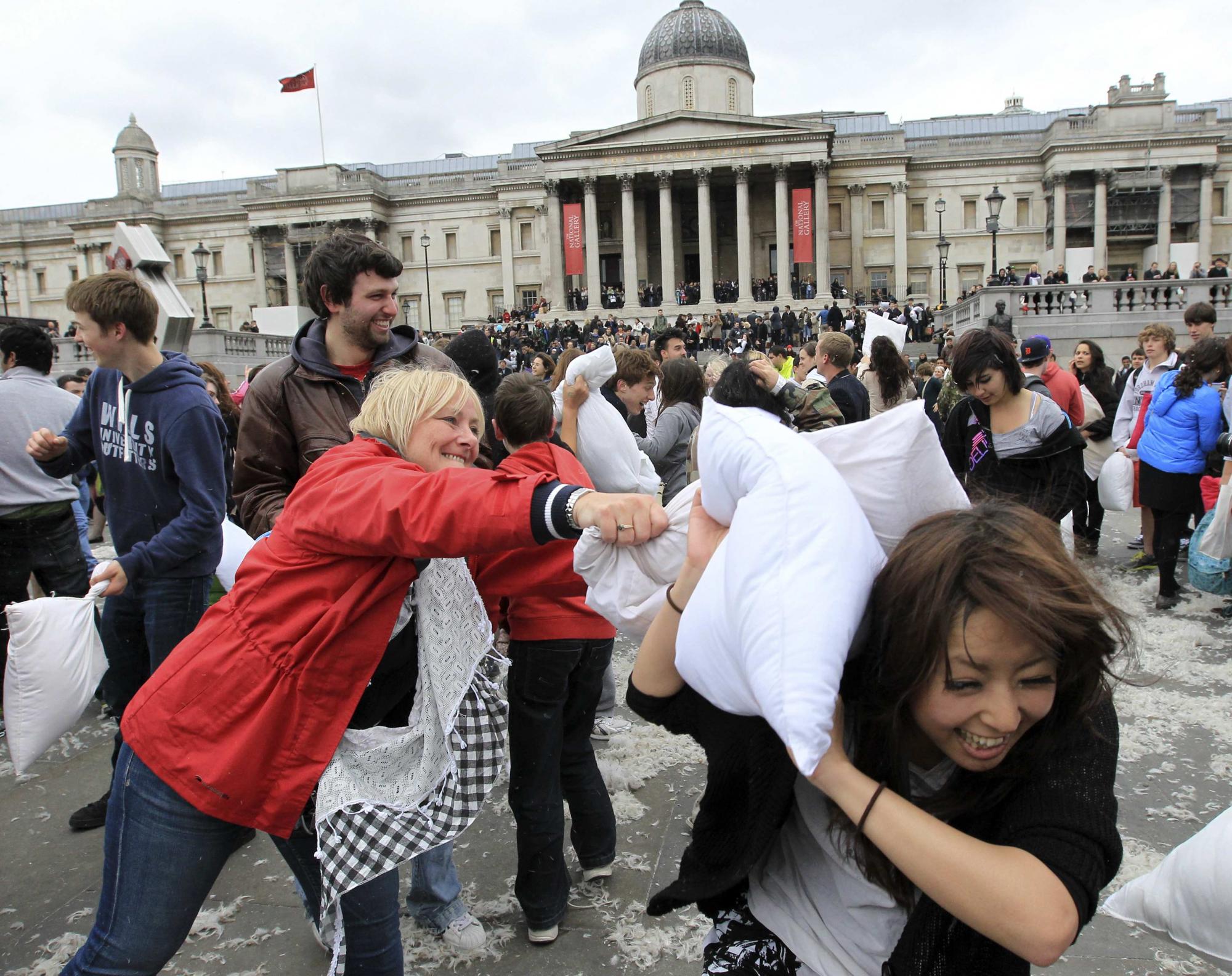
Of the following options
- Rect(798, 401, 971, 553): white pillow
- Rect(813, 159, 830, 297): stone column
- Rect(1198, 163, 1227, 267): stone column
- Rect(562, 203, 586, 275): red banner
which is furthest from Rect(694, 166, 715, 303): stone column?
Rect(798, 401, 971, 553): white pillow

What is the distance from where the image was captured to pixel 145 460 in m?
3.34

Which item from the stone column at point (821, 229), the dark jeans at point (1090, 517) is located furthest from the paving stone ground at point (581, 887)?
the stone column at point (821, 229)

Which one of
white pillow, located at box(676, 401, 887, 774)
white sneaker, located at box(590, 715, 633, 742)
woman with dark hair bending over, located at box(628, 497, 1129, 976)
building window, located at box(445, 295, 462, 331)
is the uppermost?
building window, located at box(445, 295, 462, 331)

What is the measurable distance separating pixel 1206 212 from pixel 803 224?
21368 millimetres

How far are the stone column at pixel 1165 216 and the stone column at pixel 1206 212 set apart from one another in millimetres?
1396

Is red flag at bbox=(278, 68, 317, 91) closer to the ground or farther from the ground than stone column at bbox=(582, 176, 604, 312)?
farther from the ground

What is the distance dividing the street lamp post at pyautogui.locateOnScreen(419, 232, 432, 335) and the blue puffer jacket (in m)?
50.8

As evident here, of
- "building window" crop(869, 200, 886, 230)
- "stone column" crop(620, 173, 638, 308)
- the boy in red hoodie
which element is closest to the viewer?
the boy in red hoodie

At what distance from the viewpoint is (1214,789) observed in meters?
3.87

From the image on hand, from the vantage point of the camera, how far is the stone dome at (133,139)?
63.9 meters

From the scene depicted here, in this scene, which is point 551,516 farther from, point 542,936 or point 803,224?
point 803,224

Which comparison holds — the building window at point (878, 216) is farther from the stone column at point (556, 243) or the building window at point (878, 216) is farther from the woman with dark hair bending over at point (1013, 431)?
the woman with dark hair bending over at point (1013, 431)

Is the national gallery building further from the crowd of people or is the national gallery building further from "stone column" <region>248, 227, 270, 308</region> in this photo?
the crowd of people

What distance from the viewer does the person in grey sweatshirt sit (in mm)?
5625
